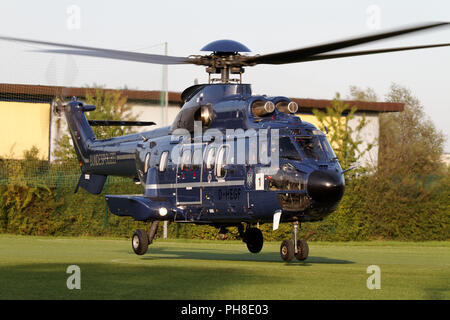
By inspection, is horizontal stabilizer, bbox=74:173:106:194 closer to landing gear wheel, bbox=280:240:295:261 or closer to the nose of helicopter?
landing gear wheel, bbox=280:240:295:261

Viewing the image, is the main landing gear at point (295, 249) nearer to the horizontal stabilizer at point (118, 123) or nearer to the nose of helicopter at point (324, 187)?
the nose of helicopter at point (324, 187)

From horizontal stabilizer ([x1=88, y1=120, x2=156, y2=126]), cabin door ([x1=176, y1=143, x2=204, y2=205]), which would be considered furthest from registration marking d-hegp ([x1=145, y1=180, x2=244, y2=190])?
horizontal stabilizer ([x1=88, y1=120, x2=156, y2=126])

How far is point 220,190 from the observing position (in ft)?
62.8

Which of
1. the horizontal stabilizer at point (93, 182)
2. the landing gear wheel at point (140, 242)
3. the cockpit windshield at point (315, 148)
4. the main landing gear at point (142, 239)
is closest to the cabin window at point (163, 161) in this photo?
the main landing gear at point (142, 239)

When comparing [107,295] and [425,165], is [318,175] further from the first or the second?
[425,165]

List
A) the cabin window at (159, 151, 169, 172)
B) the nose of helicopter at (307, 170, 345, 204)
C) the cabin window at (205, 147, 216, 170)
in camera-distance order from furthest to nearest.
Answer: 1. the cabin window at (159, 151, 169, 172)
2. the cabin window at (205, 147, 216, 170)
3. the nose of helicopter at (307, 170, 345, 204)

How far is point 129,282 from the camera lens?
1402 centimetres

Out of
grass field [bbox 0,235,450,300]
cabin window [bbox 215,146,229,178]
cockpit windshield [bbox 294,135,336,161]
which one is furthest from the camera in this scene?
cabin window [bbox 215,146,229,178]

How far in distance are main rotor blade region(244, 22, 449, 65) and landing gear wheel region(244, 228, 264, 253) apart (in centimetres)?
480

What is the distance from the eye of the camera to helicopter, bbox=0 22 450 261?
17.3 metres

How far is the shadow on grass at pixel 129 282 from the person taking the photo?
12.2 metres

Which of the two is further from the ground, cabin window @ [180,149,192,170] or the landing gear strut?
cabin window @ [180,149,192,170]

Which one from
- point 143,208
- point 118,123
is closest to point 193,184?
point 143,208

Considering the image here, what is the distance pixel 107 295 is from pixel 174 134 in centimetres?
955
